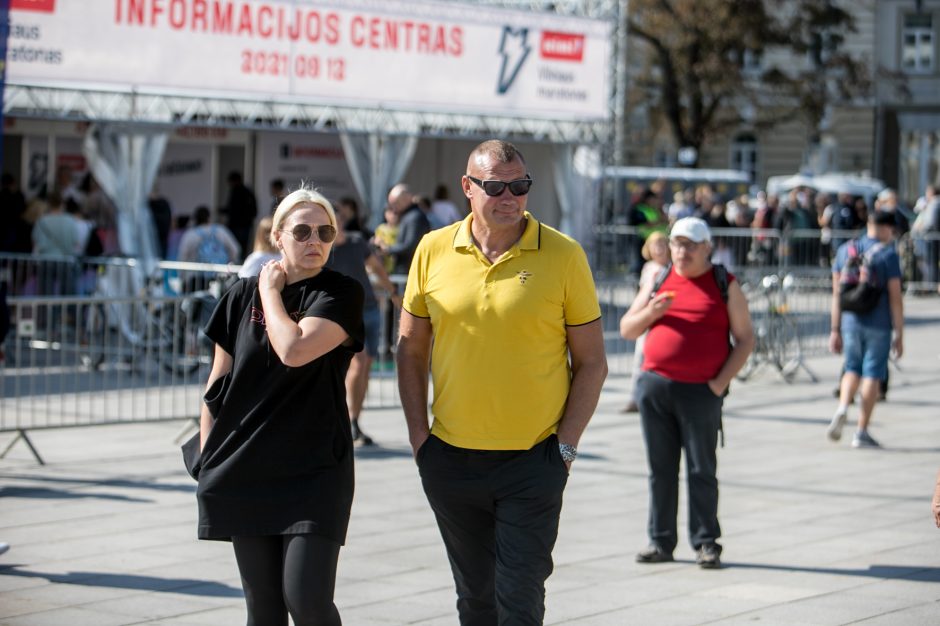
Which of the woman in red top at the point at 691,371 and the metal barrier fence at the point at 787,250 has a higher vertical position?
the metal barrier fence at the point at 787,250

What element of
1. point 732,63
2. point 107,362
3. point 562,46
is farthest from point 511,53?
point 732,63

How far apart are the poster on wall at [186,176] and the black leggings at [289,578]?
1932cm

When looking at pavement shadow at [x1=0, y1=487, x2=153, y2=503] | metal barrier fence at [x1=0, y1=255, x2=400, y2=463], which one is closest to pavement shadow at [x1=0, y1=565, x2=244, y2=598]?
pavement shadow at [x1=0, y1=487, x2=153, y2=503]

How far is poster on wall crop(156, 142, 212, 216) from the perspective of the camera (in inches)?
918

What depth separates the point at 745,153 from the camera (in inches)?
2003

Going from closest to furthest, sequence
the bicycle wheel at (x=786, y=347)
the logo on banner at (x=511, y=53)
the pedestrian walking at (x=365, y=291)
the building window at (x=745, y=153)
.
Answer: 1. the pedestrian walking at (x=365, y=291)
2. the bicycle wheel at (x=786, y=347)
3. the logo on banner at (x=511, y=53)
4. the building window at (x=745, y=153)

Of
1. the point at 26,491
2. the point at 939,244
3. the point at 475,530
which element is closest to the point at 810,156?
the point at 939,244

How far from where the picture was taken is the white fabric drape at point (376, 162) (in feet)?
71.5

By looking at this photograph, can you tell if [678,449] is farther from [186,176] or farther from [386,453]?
[186,176]

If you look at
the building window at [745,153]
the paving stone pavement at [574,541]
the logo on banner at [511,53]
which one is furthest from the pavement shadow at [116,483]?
the building window at [745,153]

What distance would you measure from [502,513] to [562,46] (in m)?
18.8

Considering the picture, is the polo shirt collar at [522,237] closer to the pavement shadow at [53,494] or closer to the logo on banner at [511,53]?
the pavement shadow at [53,494]

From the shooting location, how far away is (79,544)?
7.54 metres

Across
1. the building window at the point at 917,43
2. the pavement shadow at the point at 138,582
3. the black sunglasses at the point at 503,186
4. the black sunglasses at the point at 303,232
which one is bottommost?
the pavement shadow at the point at 138,582
